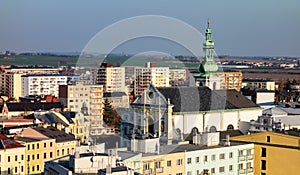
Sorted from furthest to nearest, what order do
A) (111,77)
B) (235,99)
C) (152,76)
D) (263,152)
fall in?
1. (152,76)
2. (111,77)
3. (235,99)
4. (263,152)

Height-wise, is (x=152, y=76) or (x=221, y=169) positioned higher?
(x=152, y=76)

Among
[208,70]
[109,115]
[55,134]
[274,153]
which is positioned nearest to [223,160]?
[274,153]

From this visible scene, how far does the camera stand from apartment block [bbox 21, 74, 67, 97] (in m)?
89.2

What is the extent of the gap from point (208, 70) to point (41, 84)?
54708 mm

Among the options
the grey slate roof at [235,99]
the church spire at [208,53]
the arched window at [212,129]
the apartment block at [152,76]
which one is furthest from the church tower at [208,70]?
the apartment block at [152,76]

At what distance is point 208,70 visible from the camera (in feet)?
131

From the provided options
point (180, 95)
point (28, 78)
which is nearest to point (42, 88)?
point (28, 78)

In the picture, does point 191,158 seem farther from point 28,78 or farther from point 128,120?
point 28,78

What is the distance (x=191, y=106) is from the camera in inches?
1281

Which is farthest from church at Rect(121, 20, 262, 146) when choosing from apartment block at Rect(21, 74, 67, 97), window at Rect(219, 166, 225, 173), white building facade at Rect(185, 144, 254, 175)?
apartment block at Rect(21, 74, 67, 97)

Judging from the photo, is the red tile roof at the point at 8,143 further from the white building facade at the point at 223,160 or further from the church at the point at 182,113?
the white building facade at the point at 223,160

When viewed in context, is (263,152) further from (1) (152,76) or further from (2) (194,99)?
(1) (152,76)

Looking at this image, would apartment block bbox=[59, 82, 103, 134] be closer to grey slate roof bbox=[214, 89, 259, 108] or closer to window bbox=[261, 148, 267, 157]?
grey slate roof bbox=[214, 89, 259, 108]

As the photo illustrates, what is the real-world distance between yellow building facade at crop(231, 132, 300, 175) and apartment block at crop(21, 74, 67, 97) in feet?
197
